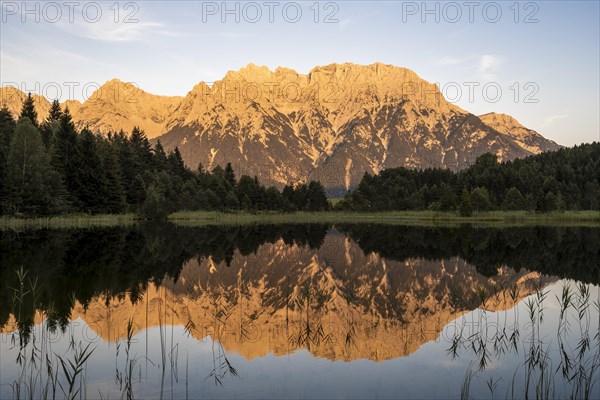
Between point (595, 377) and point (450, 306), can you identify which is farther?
point (450, 306)

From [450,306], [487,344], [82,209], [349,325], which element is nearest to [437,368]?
[487,344]

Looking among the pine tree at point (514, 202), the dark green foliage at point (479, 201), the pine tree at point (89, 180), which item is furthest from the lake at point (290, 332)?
the pine tree at point (514, 202)

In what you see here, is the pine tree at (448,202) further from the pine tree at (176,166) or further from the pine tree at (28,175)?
the pine tree at (28,175)

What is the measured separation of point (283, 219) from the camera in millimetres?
153250

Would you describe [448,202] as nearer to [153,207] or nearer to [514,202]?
[514,202]

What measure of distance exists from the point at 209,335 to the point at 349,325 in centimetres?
551

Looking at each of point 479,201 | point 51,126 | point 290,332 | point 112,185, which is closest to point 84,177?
point 112,185

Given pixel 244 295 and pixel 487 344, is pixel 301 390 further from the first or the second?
pixel 244 295

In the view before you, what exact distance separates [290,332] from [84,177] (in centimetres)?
9597

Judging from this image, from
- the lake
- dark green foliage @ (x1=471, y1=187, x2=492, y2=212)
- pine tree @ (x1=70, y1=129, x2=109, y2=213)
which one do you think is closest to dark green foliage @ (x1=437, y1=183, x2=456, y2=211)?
dark green foliage @ (x1=471, y1=187, x2=492, y2=212)

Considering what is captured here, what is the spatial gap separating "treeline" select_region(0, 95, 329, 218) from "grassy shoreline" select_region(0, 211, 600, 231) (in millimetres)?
3470

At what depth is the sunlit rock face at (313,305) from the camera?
56.4 ft

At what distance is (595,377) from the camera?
43.9 ft

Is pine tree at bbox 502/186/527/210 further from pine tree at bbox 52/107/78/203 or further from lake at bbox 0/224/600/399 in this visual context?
lake at bbox 0/224/600/399
